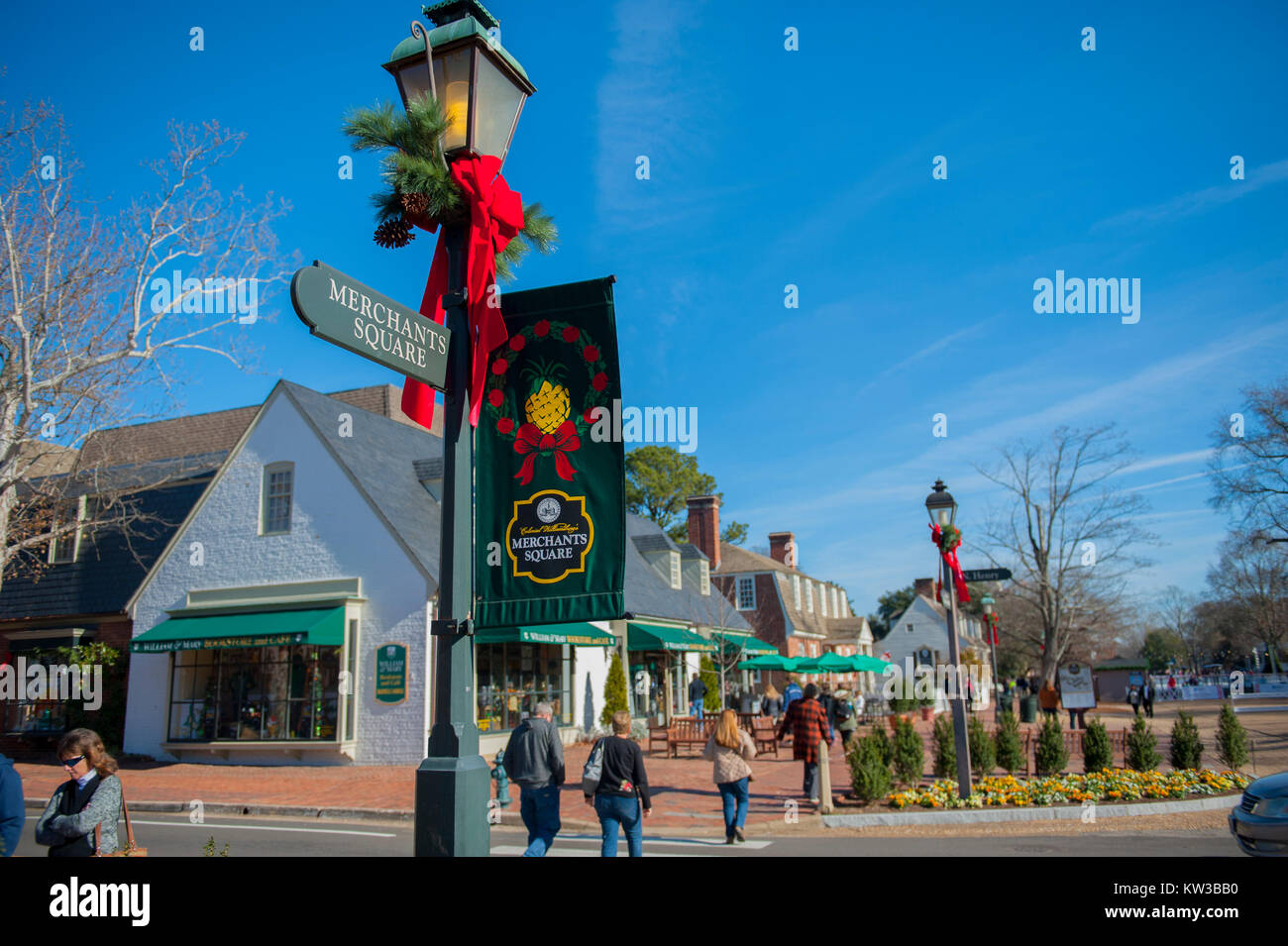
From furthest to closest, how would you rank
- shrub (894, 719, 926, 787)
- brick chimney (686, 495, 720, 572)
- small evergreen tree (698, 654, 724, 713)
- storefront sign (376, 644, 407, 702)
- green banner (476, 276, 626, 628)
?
brick chimney (686, 495, 720, 572) < small evergreen tree (698, 654, 724, 713) < storefront sign (376, 644, 407, 702) < shrub (894, 719, 926, 787) < green banner (476, 276, 626, 628)

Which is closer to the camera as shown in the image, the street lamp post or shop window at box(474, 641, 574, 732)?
the street lamp post

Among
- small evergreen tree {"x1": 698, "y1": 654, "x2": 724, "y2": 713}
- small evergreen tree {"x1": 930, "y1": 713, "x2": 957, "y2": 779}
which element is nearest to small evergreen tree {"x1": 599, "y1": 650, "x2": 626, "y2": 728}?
small evergreen tree {"x1": 698, "y1": 654, "x2": 724, "y2": 713}

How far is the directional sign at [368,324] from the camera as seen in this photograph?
3.93 meters

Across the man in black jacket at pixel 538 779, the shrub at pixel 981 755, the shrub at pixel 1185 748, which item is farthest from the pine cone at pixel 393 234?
the shrub at pixel 1185 748

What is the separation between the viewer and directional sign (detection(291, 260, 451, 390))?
155 inches

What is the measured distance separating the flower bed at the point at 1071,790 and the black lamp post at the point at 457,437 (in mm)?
10296

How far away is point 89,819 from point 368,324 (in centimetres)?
354

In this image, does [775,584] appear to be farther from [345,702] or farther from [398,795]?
[398,795]

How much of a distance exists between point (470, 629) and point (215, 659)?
20.1 metres

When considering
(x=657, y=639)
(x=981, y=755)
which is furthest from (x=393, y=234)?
(x=657, y=639)

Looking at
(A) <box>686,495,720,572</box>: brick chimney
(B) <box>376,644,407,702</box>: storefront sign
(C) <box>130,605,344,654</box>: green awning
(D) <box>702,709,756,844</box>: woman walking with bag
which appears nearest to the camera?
(D) <box>702,709,756,844</box>: woman walking with bag

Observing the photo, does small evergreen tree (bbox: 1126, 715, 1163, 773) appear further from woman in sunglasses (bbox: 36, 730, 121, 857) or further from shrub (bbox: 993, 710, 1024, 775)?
woman in sunglasses (bbox: 36, 730, 121, 857)

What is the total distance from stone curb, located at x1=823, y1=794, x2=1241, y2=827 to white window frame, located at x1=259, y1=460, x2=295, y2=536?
15022 mm

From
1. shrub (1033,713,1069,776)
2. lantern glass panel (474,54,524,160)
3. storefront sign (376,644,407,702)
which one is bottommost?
shrub (1033,713,1069,776)
